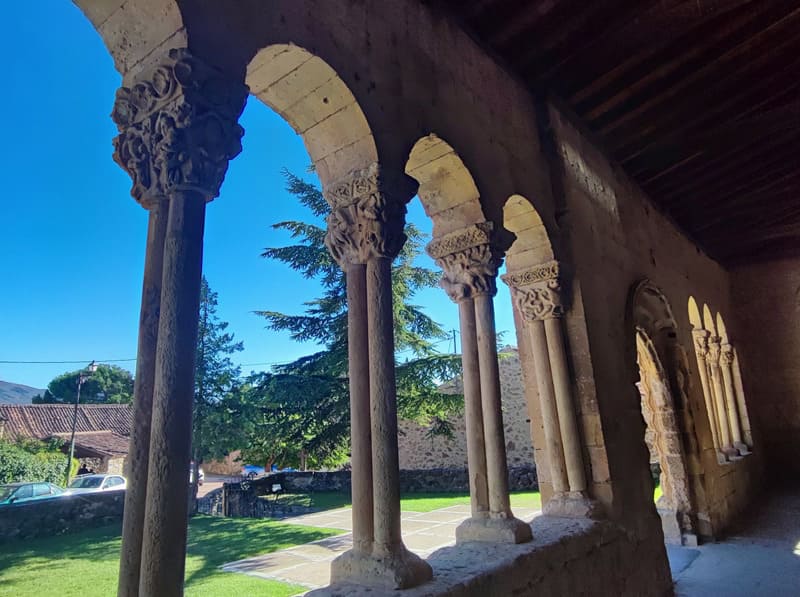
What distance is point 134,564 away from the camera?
1.46 m

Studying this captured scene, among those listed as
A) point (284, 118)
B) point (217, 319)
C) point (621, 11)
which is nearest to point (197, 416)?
point (217, 319)

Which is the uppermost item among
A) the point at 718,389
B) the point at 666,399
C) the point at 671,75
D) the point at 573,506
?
the point at 671,75

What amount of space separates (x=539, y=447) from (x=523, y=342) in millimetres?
806

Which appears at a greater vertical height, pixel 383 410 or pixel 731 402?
pixel 731 402

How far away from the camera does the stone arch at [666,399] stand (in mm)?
5629

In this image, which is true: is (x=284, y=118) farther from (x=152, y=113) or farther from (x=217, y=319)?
(x=217, y=319)

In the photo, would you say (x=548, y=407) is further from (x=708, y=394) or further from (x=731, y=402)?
(x=731, y=402)

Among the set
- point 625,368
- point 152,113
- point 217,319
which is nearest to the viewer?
point 152,113

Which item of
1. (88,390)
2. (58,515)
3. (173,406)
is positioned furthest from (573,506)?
(88,390)

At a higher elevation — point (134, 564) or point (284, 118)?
point (284, 118)

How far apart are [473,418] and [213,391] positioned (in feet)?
29.3

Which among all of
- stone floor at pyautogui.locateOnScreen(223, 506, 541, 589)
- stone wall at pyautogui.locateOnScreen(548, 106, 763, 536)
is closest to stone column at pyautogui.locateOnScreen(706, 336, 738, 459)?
stone wall at pyautogui.locateOnScreen(548, 106, 763, 536)

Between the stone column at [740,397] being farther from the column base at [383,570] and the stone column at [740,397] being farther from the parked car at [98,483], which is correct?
the parked car at [98,483]

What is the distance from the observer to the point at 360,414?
89.1 inches
